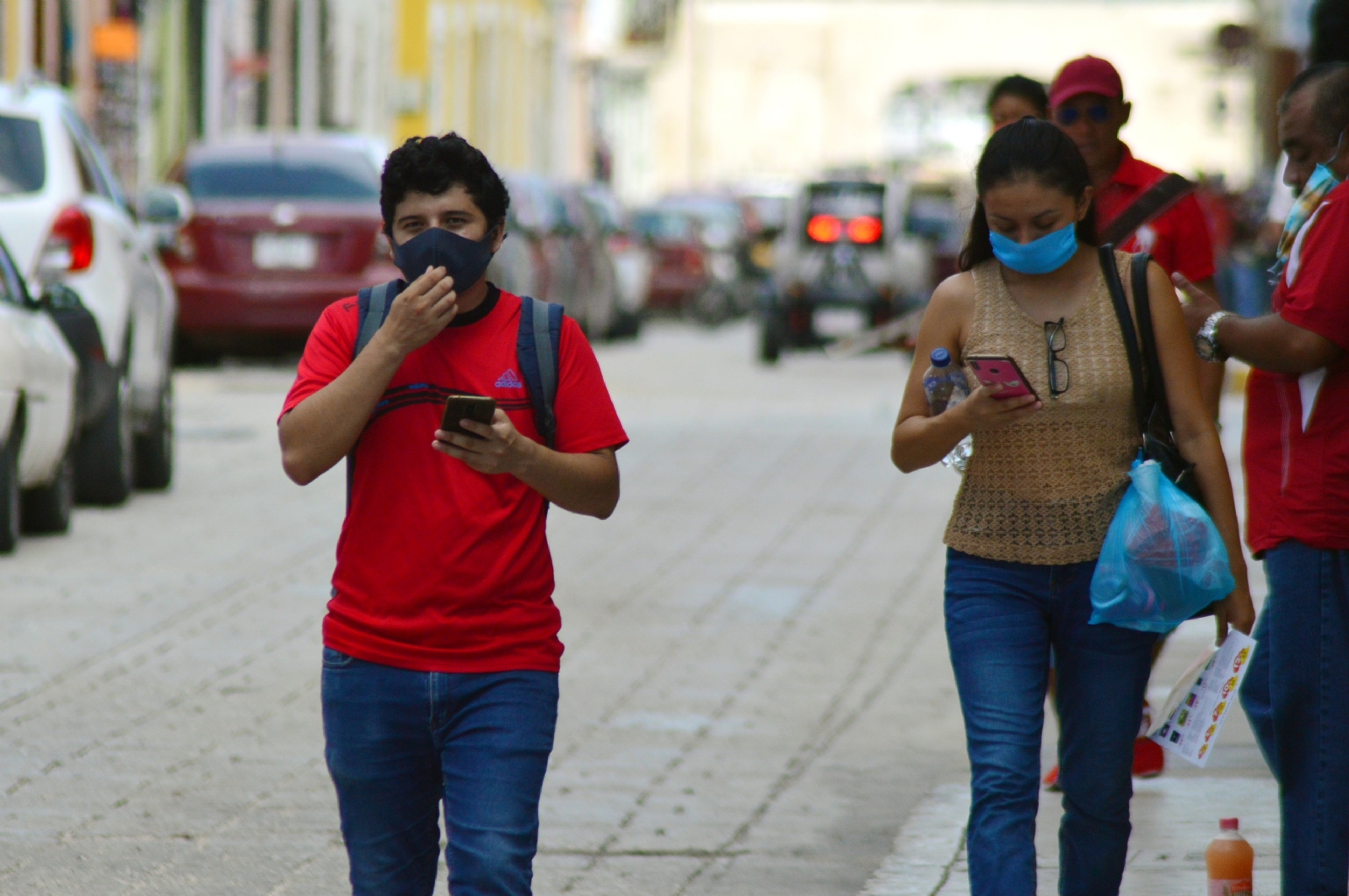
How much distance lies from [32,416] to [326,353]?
6.41 meters

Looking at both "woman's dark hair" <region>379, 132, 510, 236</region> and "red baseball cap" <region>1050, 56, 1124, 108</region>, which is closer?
"woman's dark hair" <region>379, 132, 510, 236</region>

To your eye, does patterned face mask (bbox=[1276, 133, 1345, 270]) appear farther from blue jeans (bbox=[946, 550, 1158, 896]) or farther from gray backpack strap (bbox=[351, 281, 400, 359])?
gray backpack strap (bbox=[351, 281, 400, 359])

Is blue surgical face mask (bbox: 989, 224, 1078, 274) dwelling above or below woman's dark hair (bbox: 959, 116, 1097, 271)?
below

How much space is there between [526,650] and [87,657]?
14.4 ft

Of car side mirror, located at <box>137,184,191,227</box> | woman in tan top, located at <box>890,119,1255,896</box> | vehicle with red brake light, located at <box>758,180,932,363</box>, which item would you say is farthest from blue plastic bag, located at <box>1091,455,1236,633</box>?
vehicle with red brake light, located at <box>758,180,932,363</box>

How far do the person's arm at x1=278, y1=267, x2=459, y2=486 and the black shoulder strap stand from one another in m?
2.33

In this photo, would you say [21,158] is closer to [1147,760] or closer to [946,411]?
[1147,760]

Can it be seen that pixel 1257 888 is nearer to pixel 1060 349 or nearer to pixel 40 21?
pixel 1060 349

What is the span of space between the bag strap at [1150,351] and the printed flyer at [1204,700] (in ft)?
1.37

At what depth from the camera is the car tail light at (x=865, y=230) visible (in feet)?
77.8

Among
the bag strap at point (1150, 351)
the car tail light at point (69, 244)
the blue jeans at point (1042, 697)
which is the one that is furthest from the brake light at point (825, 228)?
the blue jeans at point (1042, 697)

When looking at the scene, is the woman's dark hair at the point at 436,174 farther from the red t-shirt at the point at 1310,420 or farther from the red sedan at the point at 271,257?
the red sedan at the point at 271,257

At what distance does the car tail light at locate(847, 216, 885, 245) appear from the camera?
77.8 ft

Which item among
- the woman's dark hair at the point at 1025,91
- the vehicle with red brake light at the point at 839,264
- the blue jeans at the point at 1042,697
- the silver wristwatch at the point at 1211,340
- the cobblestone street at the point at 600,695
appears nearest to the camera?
the blue jeans at the point at 1042,697
